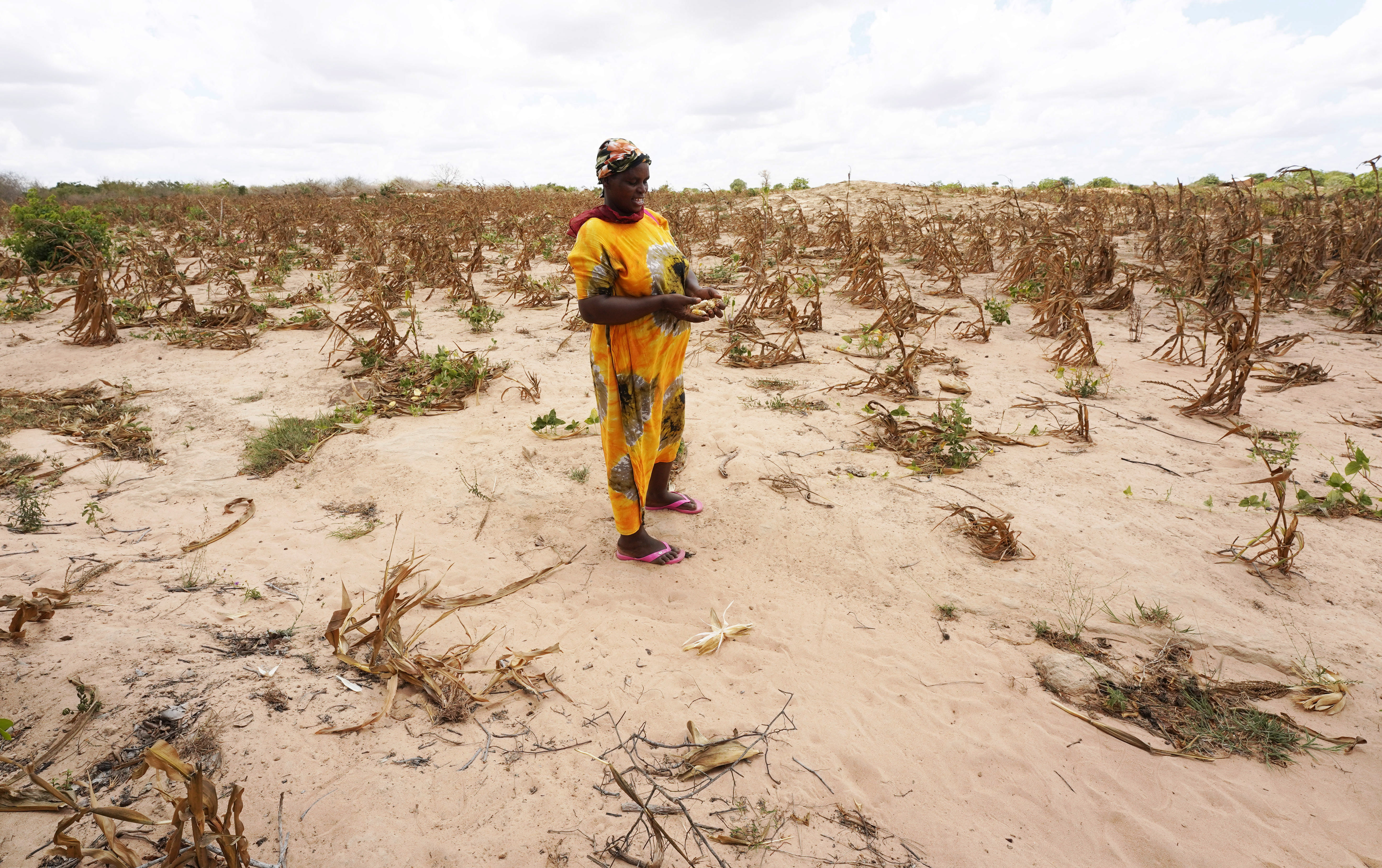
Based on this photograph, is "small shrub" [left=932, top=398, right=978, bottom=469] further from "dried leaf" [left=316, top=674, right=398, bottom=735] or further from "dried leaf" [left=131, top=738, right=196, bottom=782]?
"dried leaf" [left=131, top=738, right=196, bottom=782]

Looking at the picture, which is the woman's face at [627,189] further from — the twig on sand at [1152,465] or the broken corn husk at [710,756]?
the twig on sand at [1152,465]

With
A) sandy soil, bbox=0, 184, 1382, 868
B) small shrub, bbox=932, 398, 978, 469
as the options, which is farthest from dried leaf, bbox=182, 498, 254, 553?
small shrub, bbox=932, 398, 978, 469

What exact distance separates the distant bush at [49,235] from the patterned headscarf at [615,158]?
8.08m

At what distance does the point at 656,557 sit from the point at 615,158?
65.6 inches

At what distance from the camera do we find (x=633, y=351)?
2494mm

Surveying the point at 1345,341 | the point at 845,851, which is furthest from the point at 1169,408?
the point at 845,851

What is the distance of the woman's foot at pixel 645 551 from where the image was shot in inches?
115

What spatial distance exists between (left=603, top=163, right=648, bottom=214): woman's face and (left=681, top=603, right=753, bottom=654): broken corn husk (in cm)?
160

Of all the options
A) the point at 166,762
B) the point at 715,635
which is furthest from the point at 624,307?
the point at 166,762

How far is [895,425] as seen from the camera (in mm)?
4039

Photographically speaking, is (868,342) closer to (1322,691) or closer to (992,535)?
(992,535)

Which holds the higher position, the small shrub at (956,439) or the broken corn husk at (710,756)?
the small shrub at (956,439)

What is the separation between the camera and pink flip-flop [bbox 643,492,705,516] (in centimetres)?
335

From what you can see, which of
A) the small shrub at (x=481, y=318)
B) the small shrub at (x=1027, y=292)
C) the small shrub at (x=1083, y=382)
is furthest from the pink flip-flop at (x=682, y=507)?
the small shrub at (x=1027, y=292)
